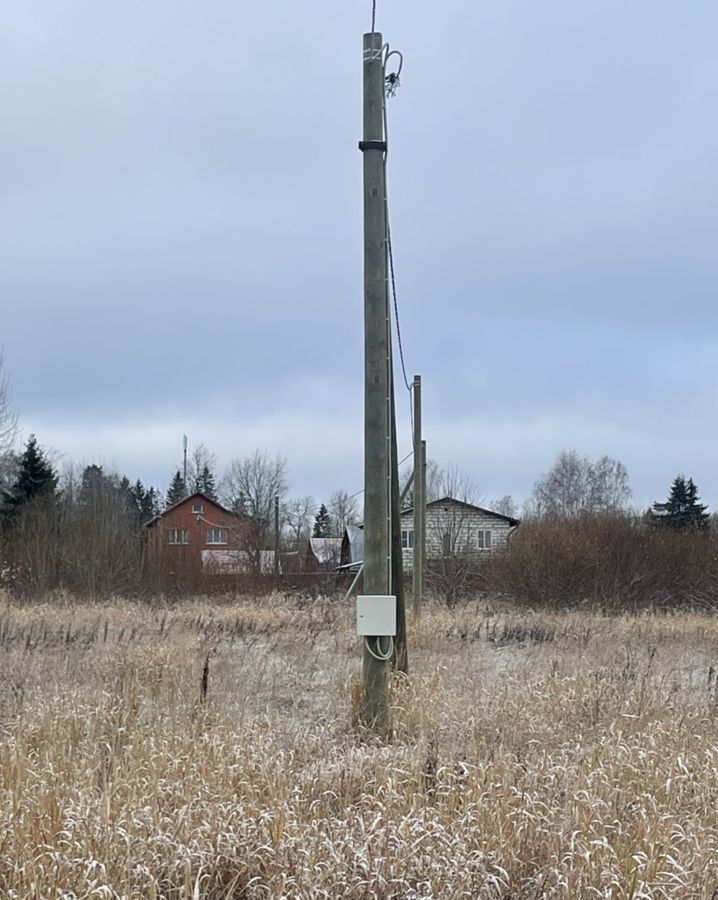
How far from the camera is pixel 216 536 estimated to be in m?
55.2

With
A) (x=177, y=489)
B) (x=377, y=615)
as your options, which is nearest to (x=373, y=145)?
(x=377, y=615)

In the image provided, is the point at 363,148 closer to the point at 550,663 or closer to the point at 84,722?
the point at 84,722

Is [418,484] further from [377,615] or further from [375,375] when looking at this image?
[377,615]

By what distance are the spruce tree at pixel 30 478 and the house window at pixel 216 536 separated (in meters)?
21.5

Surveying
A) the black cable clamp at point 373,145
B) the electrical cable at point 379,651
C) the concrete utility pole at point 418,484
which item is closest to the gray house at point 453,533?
the concrete utility pole at point 418,484

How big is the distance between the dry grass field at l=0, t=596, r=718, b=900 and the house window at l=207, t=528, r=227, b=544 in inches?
1856

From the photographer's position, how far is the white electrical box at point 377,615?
5461 mm

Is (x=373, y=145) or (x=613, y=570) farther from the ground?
(x=373, y=145)

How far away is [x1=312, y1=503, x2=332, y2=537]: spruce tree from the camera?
61844mm

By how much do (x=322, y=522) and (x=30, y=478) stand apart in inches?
1264

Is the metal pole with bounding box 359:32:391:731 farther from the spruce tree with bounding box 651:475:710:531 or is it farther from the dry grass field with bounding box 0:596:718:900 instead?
the spruce tree with bounding box 651:475:710:531

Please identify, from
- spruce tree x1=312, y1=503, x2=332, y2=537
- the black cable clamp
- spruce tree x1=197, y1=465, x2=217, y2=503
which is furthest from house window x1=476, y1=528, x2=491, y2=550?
spruce tree x1=197, y1=465, x2=217, y2=503

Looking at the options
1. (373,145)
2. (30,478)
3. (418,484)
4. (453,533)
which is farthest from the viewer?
(30,478)

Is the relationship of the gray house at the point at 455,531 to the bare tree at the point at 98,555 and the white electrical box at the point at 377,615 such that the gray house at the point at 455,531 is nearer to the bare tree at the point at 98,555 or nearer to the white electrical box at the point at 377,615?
the bare tree at the point at 98,555
